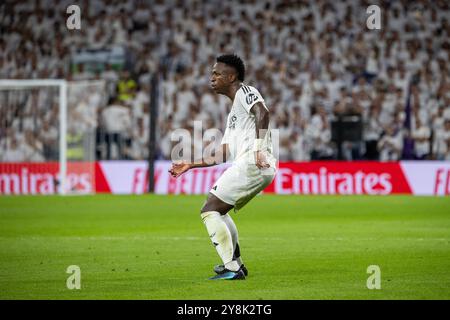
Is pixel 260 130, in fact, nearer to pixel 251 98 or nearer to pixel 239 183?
pixel 251 98

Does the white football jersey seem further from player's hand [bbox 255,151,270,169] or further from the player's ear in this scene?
player's hand [bbox 255,151,270,169]

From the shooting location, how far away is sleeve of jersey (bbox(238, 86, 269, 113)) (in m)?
11.5

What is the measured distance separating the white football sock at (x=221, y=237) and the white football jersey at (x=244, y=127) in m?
0.76

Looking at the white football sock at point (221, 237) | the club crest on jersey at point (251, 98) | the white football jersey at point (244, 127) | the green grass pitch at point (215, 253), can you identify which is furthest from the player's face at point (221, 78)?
the green grass pitch at point (215, 253)

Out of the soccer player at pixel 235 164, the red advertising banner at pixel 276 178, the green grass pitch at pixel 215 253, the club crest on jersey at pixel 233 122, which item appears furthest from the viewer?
the red advertising banner at pixel 276 178

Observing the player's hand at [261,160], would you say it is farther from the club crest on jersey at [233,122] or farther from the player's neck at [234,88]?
the player's neck at [234,88]

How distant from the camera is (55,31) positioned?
36.6m

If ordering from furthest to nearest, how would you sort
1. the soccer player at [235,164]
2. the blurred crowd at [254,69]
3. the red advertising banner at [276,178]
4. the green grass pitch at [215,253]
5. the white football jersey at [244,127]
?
the blurred crowd at [254,69]
the red advertising banner at [276,178]
the white football jersey at [244,127]
the soccer player at [235,164]
the green grass pitch at [215,253]

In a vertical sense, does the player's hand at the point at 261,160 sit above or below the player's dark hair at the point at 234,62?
below

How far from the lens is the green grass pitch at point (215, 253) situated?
34.9 ft

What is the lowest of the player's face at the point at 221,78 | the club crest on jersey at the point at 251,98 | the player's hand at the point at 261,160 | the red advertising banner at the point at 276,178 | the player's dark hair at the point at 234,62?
the red advertising banner at the point at 276,178

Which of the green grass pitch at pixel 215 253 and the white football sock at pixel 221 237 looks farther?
the white football sock at pixel 221 237

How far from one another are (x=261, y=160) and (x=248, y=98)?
842 mm

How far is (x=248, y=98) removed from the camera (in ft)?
38.0
